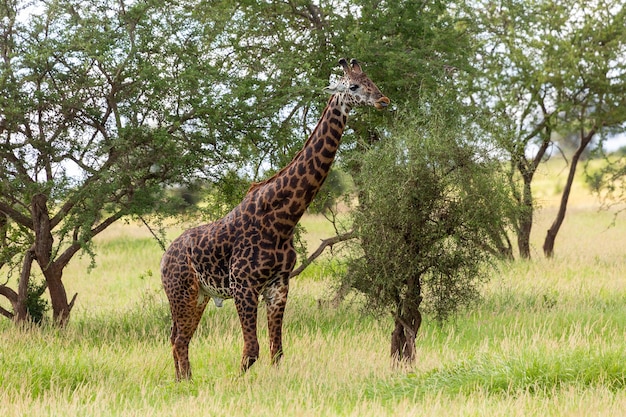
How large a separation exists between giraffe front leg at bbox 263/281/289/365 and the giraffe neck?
0.61 meters

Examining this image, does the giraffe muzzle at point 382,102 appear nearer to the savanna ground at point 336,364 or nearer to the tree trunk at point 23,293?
the savanna ground at point 336,364

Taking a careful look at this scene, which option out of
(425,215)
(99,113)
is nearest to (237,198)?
(99,113)

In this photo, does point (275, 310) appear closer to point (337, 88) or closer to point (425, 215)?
point (425, 215)

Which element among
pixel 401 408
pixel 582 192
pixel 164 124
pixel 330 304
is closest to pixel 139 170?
pixel 164 124

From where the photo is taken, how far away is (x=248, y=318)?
8.73m

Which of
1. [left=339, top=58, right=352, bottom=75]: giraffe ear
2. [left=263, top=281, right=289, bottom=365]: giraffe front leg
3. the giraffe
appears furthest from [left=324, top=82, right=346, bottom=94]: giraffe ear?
[left=263, top=281, right=289, bottom=365]: giraffe front leg

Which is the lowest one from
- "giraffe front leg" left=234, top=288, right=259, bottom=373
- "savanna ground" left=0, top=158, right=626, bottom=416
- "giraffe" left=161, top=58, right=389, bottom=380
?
"savanna ground" left=0, top=158, right=626, bottom=416

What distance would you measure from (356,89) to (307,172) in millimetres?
979

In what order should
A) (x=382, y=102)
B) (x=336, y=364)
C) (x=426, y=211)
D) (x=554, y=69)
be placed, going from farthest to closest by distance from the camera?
(x=554, y=69) < (x=336, y=364) < (x=426, y=211) < (x=382, y=102)

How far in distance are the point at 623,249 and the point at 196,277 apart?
17.6 meters

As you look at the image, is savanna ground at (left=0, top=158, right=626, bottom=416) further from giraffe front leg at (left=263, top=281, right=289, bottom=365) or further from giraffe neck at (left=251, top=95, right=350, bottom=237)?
giraffe neck at (left=251, top=95, right=350, bottom=237)

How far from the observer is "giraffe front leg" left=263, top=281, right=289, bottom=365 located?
8789 mm

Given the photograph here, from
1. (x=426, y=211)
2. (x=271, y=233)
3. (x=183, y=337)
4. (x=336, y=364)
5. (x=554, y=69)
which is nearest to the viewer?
(x=271, y=233)

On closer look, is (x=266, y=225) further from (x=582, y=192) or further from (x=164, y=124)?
(x=582, y=192)
